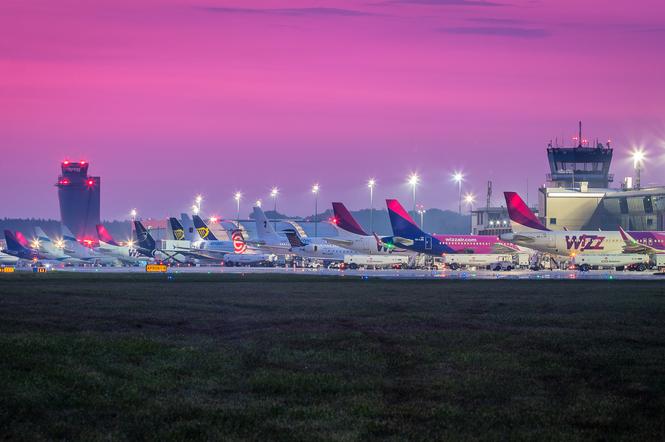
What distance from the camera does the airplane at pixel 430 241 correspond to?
120875 millimetres

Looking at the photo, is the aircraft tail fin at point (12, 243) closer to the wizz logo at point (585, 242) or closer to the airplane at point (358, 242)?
the airplane at point (358, 242)

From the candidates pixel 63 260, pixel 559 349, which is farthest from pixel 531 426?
pixel 63 260

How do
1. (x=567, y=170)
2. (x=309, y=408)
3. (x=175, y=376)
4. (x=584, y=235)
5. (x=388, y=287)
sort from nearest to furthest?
(x=309, y=408), (x=175, y=376), (x=388, y=287), (x=584, y=235), (x=567, y=170)

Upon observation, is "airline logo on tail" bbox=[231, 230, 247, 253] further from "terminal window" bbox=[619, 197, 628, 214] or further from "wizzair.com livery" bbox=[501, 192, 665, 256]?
"terminal window" bbox=[619, 197, 628, 214]

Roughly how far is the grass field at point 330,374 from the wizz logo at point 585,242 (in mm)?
76420

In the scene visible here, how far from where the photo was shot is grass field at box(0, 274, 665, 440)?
1694cm

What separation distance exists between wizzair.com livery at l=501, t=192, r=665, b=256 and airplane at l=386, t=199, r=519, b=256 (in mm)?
6398

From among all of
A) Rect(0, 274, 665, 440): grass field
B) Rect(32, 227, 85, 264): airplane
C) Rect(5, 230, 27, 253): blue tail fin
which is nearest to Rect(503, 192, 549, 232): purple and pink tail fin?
Rect(0, 274, 665, 440): grass field

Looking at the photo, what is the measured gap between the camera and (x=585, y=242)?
4656 inches

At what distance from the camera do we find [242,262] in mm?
148500

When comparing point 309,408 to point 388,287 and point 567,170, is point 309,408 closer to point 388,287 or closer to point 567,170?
point 388,287

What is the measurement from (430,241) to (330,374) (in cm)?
10142

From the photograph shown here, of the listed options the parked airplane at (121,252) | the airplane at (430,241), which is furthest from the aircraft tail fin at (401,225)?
the parked airplane at (121,252)

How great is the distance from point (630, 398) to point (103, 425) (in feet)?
34.7
